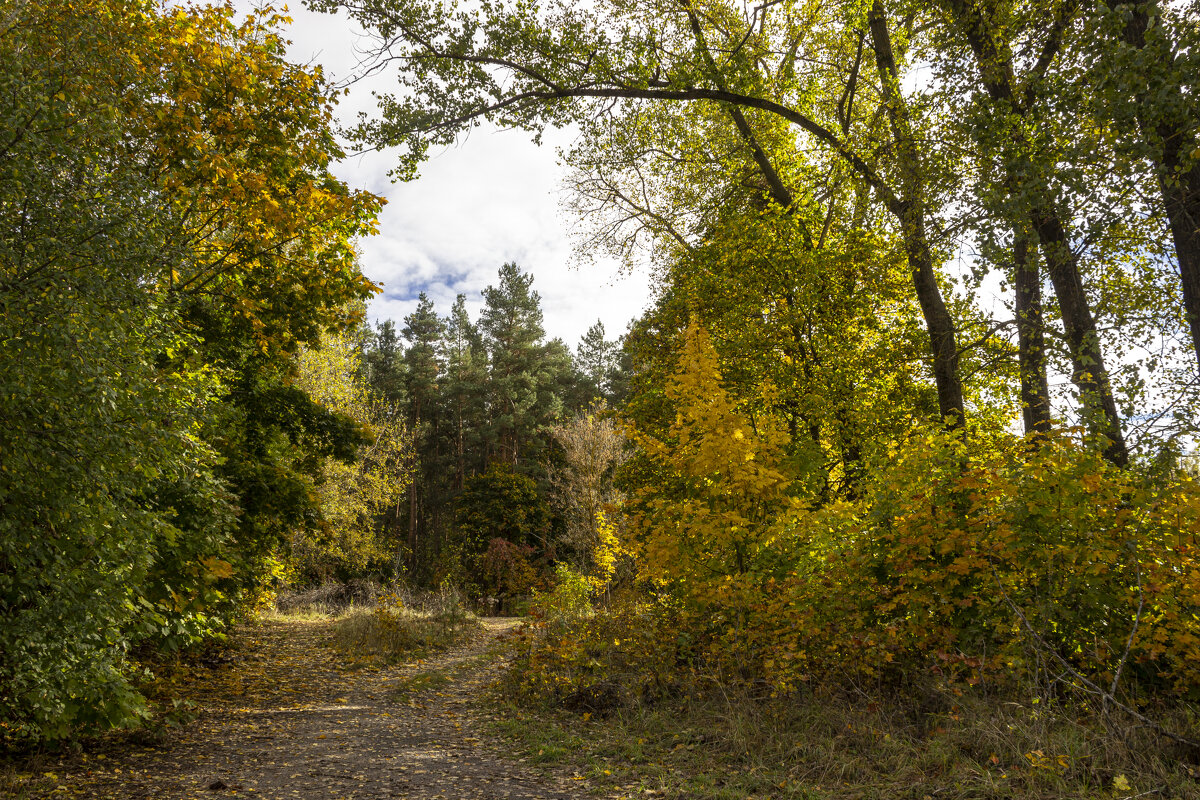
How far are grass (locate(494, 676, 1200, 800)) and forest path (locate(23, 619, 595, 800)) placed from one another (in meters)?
0.67

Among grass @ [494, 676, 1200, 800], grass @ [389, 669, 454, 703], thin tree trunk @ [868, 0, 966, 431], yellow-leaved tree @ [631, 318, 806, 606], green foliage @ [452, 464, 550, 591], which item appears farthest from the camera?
green foliage @ [452, 464, 550, 591]

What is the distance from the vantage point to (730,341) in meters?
12.5

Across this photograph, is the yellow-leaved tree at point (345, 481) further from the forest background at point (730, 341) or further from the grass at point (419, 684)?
the grass at point (419, 684)

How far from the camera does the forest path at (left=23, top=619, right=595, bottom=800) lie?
4949 mm

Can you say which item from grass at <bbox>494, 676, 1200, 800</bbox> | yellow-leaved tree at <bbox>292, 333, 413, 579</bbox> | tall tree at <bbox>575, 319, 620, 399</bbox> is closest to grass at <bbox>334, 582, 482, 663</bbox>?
yellow-leaved tree at <bbox>292, 333, 413, 579</bbox>

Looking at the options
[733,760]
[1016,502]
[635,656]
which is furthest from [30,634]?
[1016,502]

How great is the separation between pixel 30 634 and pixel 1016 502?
22.7 ft

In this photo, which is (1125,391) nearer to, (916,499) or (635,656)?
(916,499)

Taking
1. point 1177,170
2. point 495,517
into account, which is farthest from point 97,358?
point 495,517

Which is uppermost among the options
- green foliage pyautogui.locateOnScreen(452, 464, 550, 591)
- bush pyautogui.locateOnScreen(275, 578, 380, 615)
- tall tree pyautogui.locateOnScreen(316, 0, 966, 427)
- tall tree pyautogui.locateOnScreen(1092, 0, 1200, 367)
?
tall tree pyautogui.locateOnScreen(316, 0, 966, 427)

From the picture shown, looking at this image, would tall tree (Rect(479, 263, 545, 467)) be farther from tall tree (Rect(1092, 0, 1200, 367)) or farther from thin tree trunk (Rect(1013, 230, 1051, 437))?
tall tree (Rect(1092, 0, 1200, 367))

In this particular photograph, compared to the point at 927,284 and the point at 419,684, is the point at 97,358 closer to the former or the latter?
the point at 419,684

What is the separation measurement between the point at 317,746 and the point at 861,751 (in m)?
4.81

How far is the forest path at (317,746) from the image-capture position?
4949 millimetres
